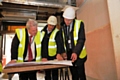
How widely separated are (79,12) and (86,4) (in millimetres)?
505

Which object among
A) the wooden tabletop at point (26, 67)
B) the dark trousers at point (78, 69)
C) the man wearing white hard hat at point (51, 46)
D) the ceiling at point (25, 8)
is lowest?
the dark trousers at point (78, 69)

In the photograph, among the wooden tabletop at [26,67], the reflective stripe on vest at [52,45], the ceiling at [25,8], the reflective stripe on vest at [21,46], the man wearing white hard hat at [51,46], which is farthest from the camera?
the ceiling at [25,8]

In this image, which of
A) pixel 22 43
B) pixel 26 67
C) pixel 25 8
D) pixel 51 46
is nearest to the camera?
pixel 26 67

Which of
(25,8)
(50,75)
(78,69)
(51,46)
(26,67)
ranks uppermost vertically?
(25,8)

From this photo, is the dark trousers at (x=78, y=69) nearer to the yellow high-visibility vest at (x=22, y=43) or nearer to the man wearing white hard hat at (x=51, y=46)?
the man wearing white hard hat at (x=51, y=46)

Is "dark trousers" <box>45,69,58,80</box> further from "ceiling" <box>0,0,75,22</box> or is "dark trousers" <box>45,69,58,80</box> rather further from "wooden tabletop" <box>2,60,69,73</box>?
"ceiling" <box>0,0,75,22</box>

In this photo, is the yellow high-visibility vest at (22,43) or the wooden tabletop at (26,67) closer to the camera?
the wooden tabletop at (26,67)

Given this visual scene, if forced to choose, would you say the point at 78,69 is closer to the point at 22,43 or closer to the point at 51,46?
the point at 51,46

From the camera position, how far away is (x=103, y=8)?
7.95ft

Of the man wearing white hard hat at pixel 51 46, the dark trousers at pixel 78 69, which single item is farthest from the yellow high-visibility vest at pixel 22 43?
the dark trousers at pixel 78 69

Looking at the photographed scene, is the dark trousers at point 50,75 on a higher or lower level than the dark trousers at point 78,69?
lower

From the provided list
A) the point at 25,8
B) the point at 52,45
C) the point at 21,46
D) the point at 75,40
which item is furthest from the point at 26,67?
the point at 25,8

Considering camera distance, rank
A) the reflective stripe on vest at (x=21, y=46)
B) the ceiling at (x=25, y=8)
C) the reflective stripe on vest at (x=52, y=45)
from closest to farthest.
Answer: the reflective stripe on vest at (x=21, y=46)
the reflective stripe on vest at (x=52, y=45)
the ceiling at (x=25, y=8)

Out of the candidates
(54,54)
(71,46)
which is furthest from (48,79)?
(71,46)
